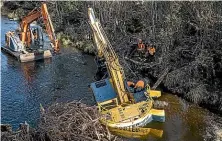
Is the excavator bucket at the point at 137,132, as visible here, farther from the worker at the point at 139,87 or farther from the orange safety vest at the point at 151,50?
the orange safety vest at the point at 151,50

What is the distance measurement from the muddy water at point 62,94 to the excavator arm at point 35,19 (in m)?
2.43

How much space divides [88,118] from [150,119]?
757 centimetres

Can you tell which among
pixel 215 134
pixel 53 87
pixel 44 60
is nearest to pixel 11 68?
pixel 44 60

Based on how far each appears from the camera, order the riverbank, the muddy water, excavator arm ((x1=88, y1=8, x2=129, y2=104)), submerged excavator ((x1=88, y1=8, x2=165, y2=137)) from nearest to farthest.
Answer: submerged excavator ((x1=88, y1=8, x2=165, y2=137)) → the muddy water → excavator arm ((x1=88, y1=8, x2=129, y2=104)) → the riverbank

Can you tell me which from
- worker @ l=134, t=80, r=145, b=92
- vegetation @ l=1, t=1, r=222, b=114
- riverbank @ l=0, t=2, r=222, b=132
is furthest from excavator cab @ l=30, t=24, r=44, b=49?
worker @ l=134, t=80, r=145, b=92

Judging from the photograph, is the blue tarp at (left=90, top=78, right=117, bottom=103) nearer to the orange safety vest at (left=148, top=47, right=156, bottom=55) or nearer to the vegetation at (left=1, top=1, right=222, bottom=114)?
the vegetation at (left=1, top=1, right=222, bottom=114)

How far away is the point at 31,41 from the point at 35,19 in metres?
3.45

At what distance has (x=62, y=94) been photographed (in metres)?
33.0

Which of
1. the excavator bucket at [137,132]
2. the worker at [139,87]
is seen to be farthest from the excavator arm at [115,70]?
the excavator bucket at [137,132]

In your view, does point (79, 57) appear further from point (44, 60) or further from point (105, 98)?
point (105, 98)

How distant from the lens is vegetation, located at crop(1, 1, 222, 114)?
32062mm

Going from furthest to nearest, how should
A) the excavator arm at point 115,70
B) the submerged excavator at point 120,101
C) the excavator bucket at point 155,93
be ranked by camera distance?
1. the excavator bucket at point 155,93
2. the excavator arm at point 115,70
3. the submerged excavator at point 120,101

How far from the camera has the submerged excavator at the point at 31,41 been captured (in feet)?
134

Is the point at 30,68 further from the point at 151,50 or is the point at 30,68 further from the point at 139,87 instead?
the point at 139,87
